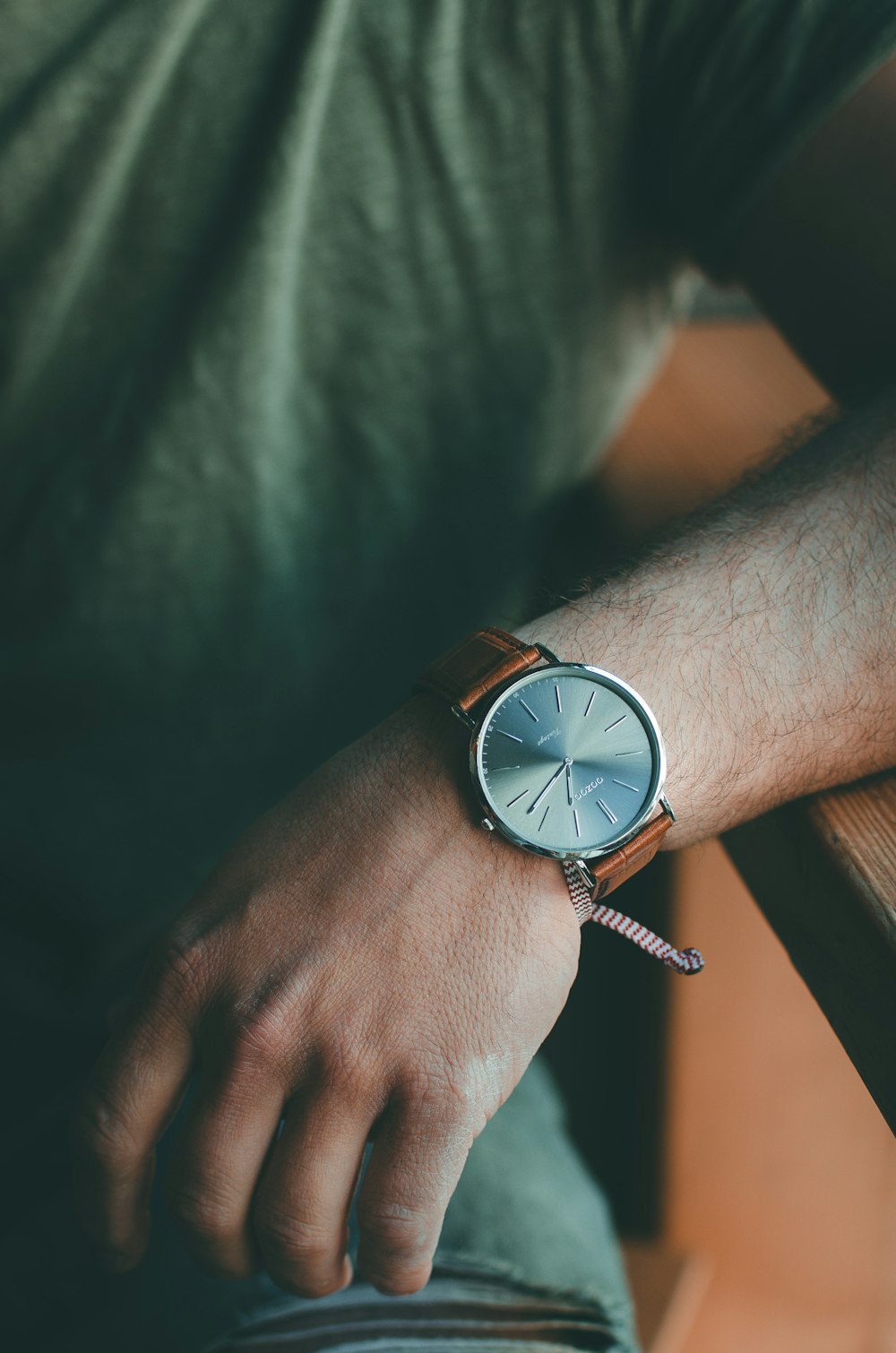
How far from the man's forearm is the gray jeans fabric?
37 cm

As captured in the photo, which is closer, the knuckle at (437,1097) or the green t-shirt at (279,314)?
the knuckle at (437,1097)

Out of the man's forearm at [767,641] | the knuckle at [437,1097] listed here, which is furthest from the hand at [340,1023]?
the man's forearm at [767,641]

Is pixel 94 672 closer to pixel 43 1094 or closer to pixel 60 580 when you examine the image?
pixel 60 580

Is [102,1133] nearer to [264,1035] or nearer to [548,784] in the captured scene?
[264,1035]

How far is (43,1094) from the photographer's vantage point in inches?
31.1

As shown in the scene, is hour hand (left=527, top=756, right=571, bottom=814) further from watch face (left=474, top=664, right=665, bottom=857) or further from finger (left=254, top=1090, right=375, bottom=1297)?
finger (left=254, top=1090, right=375, bottom=1297)

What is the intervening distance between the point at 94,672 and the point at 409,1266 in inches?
21.1

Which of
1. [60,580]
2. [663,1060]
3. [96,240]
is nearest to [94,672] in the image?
[60,580]

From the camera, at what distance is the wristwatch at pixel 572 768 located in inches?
20.9

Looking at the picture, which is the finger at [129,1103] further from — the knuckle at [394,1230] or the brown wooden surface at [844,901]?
the brown wooden surface at [844,901]

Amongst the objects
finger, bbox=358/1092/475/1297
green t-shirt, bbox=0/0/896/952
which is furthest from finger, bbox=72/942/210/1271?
green t-shirt, bbox=0/0/896/952

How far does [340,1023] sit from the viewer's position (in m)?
0.50

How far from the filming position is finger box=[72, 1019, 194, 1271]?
53cm

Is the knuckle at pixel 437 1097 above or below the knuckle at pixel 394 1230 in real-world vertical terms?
above
